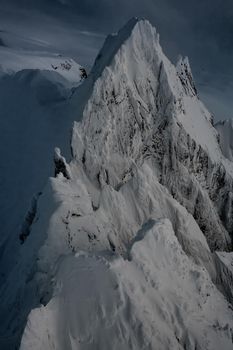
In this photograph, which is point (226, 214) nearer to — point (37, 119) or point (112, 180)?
point (112, 180)

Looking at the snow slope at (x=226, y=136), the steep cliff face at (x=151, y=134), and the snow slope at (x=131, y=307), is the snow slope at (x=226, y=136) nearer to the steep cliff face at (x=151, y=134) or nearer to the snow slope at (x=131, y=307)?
the steep cliff face at (x=151, y=134)

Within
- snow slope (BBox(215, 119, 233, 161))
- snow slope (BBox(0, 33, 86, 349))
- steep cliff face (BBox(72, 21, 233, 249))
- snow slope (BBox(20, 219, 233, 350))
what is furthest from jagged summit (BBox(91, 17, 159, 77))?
snow slope (BBox(20, 219, 233, 350))

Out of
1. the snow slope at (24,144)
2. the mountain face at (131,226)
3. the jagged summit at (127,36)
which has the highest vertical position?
the jagged summit at (127,36)

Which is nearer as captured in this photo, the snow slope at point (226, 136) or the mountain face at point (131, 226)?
the mountain face at point (131, 226)

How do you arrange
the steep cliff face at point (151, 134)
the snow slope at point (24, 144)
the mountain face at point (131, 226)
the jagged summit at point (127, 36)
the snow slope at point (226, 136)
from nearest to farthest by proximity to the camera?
the mountain face at point (131, 226)
the snow slope at point (24, 144)
the steep cliff face at point (151, 134)
the jagged summit at point (127, 36)
the snow slope at point (226, 136)

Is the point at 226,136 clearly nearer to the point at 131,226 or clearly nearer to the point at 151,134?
the point at 151,134

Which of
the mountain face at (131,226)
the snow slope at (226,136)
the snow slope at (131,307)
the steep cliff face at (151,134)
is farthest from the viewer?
the snow slope at (226,136)

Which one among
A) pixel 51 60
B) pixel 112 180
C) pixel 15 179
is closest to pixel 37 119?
pixel 15 179

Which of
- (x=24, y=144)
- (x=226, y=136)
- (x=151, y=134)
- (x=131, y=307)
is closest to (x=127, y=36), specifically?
(x=151, y=134)

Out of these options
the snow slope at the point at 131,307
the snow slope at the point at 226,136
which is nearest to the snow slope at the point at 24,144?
the snow slope at the point at 131,307
